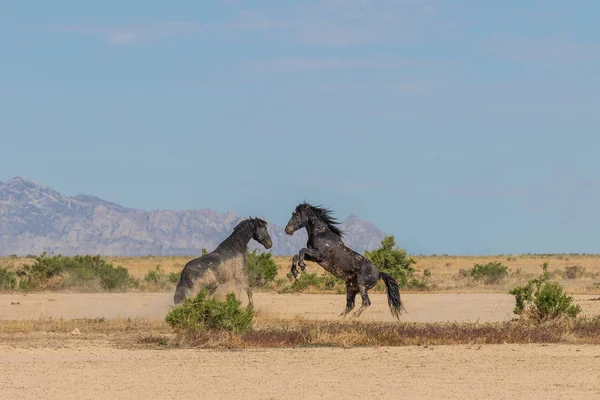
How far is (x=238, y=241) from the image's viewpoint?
22.8 metres

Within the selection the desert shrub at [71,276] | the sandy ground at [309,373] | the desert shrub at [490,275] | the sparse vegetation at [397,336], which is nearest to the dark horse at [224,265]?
the sparse vegetation at [397,336]

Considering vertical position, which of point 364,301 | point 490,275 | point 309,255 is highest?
point 490,275

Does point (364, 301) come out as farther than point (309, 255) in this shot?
Yes

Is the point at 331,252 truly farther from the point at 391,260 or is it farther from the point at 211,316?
the point at 391,260

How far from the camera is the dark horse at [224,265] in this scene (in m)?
22.1

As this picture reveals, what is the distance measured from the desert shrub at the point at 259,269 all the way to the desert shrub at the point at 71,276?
4011mm

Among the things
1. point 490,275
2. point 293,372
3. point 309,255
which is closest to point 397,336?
point 293,372

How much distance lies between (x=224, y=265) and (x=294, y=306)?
611 cm

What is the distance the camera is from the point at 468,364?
605 inches

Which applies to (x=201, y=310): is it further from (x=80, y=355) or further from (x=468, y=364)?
(x=468, y=364)

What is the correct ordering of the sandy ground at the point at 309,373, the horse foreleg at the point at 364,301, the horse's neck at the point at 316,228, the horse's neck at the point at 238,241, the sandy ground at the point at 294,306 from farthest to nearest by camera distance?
the sandy ground at the point at 294,306 → the horse's neck at the point at 238,241 → the horse foreleg at the point at 364,301 → the horse's neck at the point at 316,228 → the sandy ground at the point at 309,373

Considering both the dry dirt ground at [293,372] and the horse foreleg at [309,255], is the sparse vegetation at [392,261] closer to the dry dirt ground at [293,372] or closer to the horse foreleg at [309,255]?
the horse foreleg at [309,255]

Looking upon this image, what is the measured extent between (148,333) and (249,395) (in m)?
8.01

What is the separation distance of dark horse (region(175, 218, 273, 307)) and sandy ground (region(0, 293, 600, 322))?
1592 millimetres
